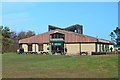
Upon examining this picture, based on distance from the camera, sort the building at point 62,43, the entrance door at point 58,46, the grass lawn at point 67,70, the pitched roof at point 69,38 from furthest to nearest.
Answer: the entrance door at point 58,46
the pitched roof at point 69,38
the building at point 62,43
the grass lawn at point 67,70

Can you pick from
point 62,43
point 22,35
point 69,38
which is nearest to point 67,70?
point 62,43

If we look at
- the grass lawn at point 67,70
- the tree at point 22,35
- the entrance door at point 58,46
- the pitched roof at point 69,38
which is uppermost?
the tree at point 22,35

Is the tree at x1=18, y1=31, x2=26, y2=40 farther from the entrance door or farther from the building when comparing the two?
the entrance door

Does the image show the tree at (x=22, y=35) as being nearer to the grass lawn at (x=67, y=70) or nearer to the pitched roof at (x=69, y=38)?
the pitched roof at (x=69, y=38)

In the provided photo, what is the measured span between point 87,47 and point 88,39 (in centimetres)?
206

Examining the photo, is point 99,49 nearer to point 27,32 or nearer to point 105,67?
point 27,32

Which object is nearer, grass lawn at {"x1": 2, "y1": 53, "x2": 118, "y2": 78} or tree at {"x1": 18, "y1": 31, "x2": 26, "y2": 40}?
grass lawn at {"x1": 2, "y1": 53, "x2": 118, "y2": 78}

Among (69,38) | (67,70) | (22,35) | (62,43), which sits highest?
(22,35)

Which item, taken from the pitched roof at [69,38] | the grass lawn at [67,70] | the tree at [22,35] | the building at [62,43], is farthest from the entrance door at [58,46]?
the grass lawn at [67,70]

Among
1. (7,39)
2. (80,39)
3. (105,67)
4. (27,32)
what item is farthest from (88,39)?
(105,67)

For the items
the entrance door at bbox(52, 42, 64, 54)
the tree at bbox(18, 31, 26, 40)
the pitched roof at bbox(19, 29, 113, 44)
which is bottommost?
the entrance door at bbox(52, 42, 64, 54)

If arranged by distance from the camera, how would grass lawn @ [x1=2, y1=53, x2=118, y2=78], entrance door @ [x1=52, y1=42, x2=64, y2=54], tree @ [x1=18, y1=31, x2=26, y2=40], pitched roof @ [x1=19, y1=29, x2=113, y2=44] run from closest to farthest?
grass lawn @ [x1=2, y1=53, x2=118, y2=78], pitched roof @ [x1=19, y1=29, x2=113, y2=44], entrance door @ [x1=52, y1=42, x2=64, y2=54], tree @ [x1=18, y1=31, x2=26, y2=40]

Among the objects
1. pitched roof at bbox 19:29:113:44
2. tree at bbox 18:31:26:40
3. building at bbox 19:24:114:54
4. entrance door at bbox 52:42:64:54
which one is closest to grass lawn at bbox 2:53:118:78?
building at bbox 19:24:114:54

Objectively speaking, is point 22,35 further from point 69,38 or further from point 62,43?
point 69,38
